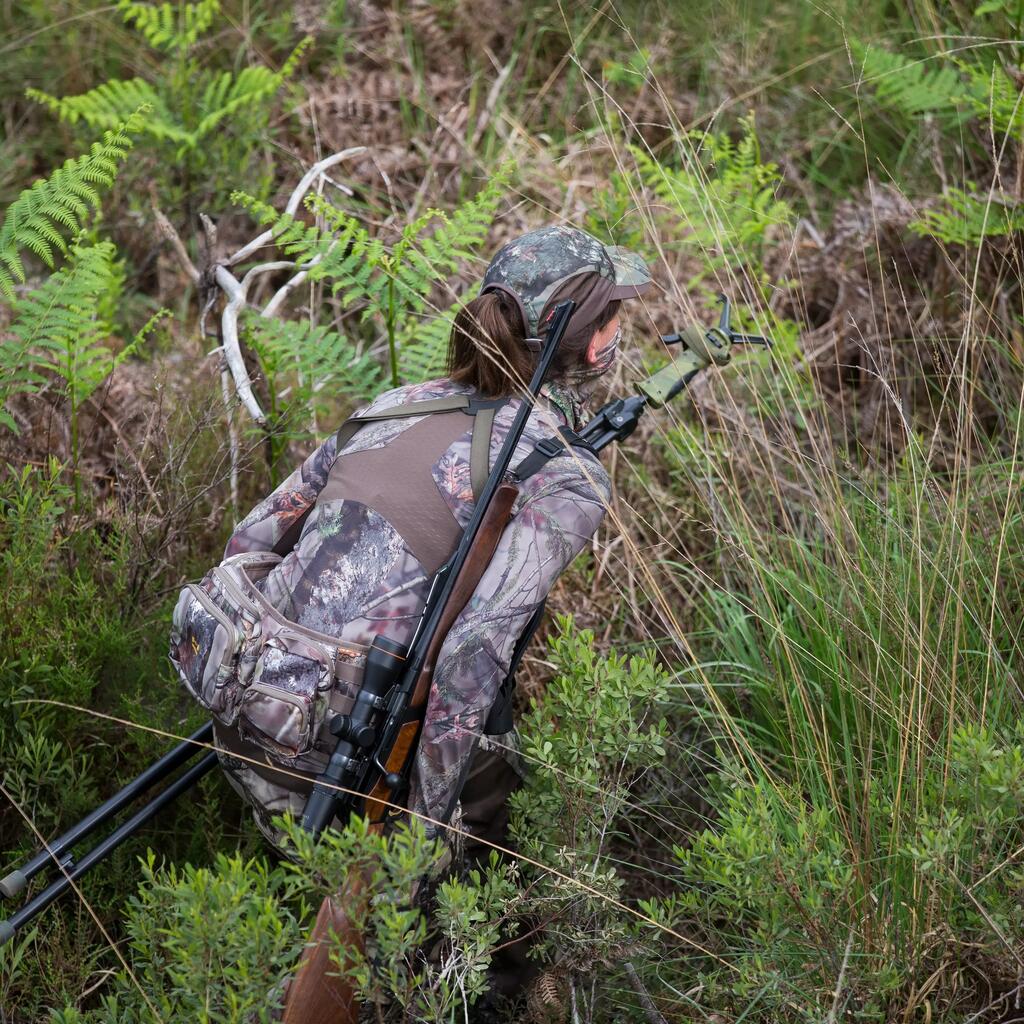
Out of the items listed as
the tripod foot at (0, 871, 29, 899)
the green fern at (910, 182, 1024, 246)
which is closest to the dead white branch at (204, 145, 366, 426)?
the tripod foot at (0, 871, 29, 899)

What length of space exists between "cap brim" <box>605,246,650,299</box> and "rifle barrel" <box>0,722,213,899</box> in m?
1.63

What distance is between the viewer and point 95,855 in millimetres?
2787

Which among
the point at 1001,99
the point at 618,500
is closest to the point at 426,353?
the point at 618,500

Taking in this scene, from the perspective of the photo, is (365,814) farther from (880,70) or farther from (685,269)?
(880,70)

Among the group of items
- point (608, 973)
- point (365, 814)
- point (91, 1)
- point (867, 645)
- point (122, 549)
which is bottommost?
point (608, 973)

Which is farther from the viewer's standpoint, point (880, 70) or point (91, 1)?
point (91, 1)

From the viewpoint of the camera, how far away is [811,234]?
5480 millimetres

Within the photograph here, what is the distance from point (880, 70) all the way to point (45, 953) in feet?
17.1

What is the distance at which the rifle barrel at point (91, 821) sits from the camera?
2.72m

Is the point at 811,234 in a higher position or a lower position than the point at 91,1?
lower

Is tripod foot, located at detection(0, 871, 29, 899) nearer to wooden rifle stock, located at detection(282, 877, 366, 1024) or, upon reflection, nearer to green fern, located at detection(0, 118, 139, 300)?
wooden rifle stock, located at detection(282, 877, 366, 1024)

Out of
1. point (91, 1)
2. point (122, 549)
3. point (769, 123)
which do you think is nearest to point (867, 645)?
point (122, 549)

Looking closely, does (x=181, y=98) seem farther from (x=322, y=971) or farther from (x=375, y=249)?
(x=322, y=971)

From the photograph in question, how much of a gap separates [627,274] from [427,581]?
1032mm
